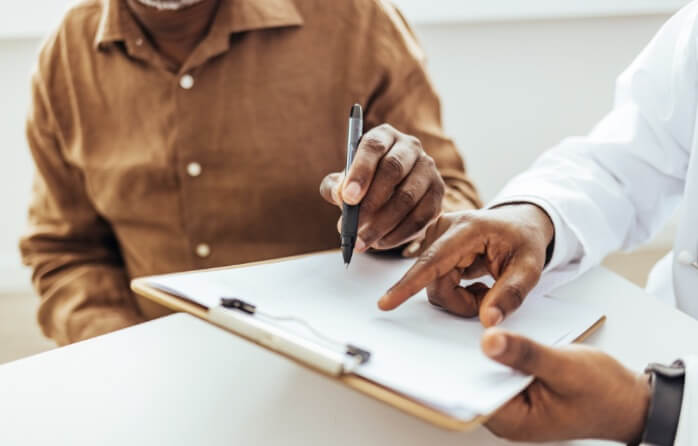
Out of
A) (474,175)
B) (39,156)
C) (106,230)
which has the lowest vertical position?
(474,175)

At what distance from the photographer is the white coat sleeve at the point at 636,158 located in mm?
823

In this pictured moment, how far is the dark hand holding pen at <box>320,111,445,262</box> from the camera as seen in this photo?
27.7 inches

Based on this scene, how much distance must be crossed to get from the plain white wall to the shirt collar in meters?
1.00

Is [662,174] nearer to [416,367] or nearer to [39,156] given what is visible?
[416,367]

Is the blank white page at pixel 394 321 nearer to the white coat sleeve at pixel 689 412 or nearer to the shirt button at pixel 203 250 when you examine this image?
the white coat sleeve at pixel 689 412

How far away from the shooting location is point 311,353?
Result: 0.49m

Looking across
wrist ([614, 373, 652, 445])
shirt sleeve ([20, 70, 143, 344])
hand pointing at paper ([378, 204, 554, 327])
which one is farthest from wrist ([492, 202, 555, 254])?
shirt sleeve ([20, 70, 143, 344])

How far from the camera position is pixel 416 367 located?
50cm

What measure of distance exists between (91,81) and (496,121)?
52.5 inches

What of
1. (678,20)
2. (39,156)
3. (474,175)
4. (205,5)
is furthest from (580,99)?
(39,156)

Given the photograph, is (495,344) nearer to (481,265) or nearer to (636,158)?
(481,265)

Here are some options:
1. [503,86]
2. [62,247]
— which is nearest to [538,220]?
[62,247]

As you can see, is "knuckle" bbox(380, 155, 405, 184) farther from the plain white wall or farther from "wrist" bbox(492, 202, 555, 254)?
the plain white wall

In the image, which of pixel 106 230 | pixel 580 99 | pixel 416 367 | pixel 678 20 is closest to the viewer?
pixel 416 367
